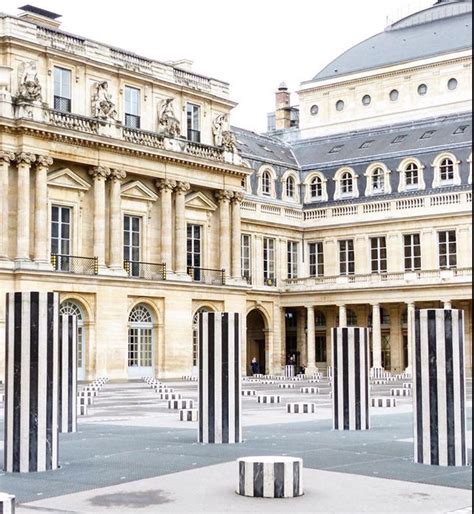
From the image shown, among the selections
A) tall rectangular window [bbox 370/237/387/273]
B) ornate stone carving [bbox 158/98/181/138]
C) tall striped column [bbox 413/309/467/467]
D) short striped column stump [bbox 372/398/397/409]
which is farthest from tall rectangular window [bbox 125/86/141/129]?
tall striped column [bbox 413/309/467/467]

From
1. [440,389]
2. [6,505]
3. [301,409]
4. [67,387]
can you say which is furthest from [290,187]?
[6,505]

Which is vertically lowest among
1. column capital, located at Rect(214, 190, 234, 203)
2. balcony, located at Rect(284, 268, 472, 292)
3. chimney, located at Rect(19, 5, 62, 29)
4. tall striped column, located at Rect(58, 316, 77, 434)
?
tall striped column, located at Rect(58, 316, 77, 434)

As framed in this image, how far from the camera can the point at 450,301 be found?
59.8m

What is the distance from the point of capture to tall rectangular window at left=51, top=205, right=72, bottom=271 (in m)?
50.0

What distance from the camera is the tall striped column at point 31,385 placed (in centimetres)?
1462

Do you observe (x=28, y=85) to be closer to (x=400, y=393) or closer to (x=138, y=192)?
(x=138, y=192)

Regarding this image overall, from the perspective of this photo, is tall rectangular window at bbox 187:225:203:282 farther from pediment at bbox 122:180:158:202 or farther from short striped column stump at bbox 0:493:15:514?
short striped column stump at bbox 0:493:15:514

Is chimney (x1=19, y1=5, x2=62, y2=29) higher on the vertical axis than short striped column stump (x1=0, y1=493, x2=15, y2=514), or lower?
higher

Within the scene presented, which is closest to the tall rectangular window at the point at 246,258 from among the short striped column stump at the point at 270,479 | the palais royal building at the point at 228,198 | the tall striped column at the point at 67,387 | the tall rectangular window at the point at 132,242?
the palais royal building at the point at 228,198

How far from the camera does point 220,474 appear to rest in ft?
46.3

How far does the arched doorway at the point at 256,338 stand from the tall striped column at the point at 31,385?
173ft

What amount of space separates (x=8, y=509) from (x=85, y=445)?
7.59m

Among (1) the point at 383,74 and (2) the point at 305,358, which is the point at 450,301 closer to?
(2) the point at 305,358

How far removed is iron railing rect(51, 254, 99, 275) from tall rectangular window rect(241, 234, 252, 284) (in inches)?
596
